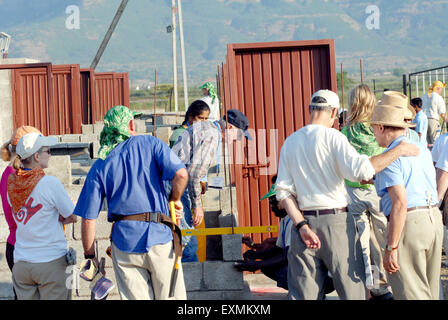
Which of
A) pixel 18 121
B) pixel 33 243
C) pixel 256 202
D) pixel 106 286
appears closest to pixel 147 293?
pixel 106 286

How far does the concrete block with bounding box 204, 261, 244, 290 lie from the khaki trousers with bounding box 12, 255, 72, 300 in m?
1.70

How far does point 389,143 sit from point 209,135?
7.62ft

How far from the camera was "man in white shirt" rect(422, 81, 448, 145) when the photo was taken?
13795 millimetres

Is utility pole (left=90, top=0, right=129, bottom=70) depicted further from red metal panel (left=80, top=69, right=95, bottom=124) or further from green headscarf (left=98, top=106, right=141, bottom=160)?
green headscarf (left=98, top=106, right=141, bottom=160)

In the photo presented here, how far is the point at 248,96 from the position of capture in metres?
8.14

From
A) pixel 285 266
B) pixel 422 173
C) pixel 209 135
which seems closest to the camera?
pixel 422 173

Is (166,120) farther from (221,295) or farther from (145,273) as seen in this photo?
(145,273)

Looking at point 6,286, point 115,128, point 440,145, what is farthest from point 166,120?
point 115,128

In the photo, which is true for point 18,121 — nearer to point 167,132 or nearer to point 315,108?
point 167,132

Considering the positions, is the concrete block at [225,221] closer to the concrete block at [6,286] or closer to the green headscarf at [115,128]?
the concrete block at [6,286]

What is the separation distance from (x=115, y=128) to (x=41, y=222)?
2.89ft

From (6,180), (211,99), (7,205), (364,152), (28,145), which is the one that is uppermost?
(211,99)

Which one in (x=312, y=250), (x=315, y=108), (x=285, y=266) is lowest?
(x=285, y=266)

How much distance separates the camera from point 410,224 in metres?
4.55
